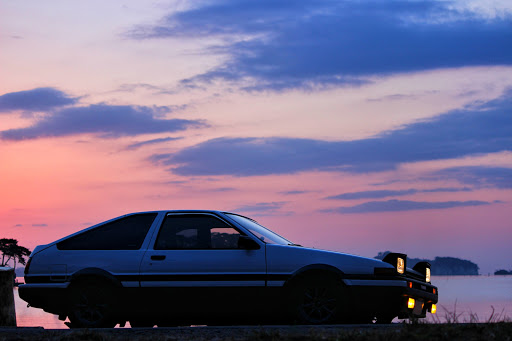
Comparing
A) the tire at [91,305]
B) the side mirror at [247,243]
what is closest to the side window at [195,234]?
the side mirror at [247,243]

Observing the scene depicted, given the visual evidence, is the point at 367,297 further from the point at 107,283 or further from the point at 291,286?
the point at 107,283

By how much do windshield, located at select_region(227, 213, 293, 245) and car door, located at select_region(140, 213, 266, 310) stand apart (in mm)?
213

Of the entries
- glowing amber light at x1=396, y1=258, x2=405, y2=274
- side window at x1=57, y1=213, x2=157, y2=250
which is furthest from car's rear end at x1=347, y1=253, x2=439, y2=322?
side window at x1=57, y1=213, x2=157, y2=250

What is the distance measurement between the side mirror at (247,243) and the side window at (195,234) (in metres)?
0.22

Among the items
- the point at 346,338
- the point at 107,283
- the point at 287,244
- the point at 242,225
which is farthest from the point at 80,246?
the point at 346,338

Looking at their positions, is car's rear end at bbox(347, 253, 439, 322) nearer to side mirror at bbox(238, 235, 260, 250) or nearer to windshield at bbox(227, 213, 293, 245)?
windshield at bbox(227, 213, 293, 245)

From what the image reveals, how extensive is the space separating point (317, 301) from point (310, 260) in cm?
55

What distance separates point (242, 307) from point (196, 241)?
1.13 meters

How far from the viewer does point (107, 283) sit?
975 centimetres

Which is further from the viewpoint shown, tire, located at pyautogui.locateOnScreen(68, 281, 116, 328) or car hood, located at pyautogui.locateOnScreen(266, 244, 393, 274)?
tire, located at pyautogui.locateOnScreen(68, 281, 116, 328)

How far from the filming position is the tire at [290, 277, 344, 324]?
939 centimetres

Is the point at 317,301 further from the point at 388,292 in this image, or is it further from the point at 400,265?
the point at 400,265

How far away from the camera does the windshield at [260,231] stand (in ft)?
32.3

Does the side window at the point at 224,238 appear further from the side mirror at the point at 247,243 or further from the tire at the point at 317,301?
the tire at the point at 317,301
